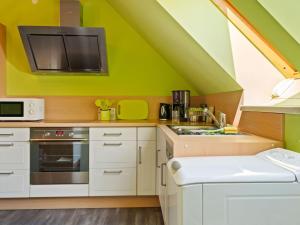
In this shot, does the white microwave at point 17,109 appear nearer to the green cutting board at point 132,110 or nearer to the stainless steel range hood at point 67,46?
the stainless steel range hood at point 67,46

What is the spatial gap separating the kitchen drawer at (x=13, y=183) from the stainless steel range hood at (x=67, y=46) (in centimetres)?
119

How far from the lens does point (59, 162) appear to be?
2.94m

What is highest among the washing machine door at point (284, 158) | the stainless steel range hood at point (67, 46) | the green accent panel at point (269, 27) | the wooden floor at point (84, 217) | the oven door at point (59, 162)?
the stainless steel range hood at point (67, 46)

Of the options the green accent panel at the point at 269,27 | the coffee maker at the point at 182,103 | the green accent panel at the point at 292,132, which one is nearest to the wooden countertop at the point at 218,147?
the green accent panel at the point at 292,132

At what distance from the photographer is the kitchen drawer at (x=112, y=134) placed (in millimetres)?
2949

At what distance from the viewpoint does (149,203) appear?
3.07 meters

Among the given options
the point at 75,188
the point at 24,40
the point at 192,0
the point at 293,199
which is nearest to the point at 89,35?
the point at 24,40

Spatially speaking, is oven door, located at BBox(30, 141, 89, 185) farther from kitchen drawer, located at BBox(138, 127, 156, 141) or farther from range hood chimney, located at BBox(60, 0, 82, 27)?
range hood chimney, located at BBox(60, 0, 82, 27)

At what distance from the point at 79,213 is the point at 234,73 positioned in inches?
76.7

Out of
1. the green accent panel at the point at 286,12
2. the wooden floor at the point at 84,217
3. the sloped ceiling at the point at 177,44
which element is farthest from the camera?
the wooden floor at the point at 84,217

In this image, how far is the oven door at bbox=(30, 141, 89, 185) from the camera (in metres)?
2.90

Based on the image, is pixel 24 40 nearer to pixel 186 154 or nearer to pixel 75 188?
pixel 75 188

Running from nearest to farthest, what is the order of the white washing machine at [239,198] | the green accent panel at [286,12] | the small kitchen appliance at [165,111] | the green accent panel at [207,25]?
1. the white washing machine at [239,198]
2. the green accent panel at [286,12]
3. the green accent panel at [207,25]
4. the small kitchen appliance at [165,111]

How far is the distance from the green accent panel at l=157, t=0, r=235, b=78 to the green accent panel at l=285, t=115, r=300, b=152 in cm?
74
